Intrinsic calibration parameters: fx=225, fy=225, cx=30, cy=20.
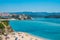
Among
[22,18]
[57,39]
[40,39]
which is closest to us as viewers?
[40,39]

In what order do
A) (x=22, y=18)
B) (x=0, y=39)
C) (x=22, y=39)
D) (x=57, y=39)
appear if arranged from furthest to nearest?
(x=22, y=18) → (x=57, y=39) → (x=22, y=39) → (x=0, y=39)

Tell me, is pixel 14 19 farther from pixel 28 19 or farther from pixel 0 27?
pixel 0 27

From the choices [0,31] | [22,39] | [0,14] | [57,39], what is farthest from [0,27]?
[0,14]

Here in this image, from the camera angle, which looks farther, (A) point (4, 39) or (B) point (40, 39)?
(B) point (40, 39)

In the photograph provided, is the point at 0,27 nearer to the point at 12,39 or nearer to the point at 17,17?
the point at 12,39

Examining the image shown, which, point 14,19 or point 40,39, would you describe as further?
point 14,19

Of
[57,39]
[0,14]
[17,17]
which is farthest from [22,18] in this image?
[57,39]

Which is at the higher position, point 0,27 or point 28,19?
point 0,27

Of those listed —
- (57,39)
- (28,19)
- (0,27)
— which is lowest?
(28,19)

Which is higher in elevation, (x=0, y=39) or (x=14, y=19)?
(x=0, y=39)

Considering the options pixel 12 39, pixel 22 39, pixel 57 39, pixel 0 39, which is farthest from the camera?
pixel 57 39
